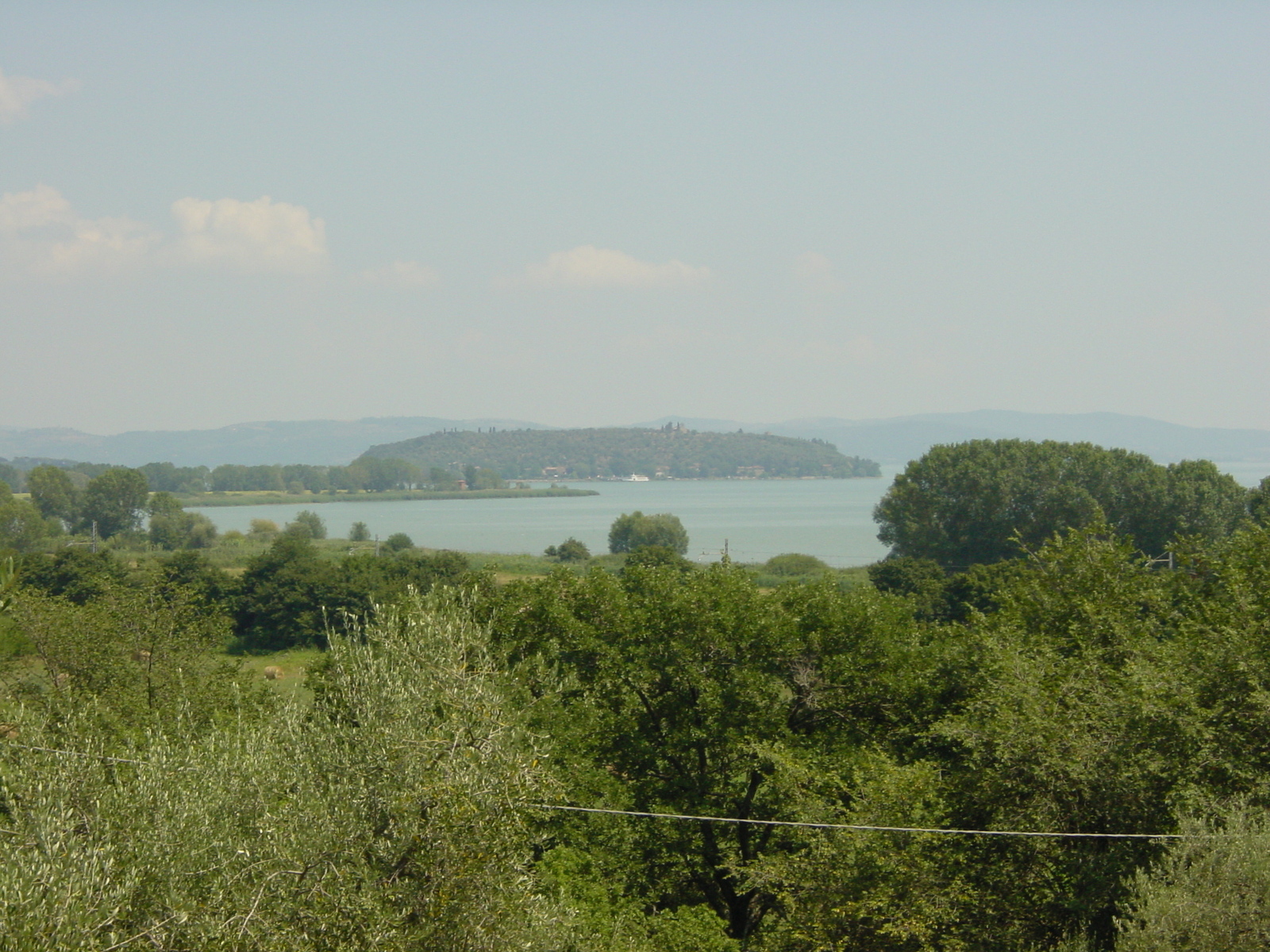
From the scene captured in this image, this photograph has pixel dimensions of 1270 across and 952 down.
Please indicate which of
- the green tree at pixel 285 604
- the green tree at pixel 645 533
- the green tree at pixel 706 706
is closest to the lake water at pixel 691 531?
the green tree at pixel 645 533

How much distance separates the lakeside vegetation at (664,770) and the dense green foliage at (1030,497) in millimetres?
52881

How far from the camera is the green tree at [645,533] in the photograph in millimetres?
98438

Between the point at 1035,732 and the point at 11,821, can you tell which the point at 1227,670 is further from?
the point at 11,821

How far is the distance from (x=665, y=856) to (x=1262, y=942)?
1001 cm

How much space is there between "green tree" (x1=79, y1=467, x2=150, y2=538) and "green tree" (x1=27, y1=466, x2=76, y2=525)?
342 centimetres

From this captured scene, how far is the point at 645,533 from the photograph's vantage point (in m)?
99.1

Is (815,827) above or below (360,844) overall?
below

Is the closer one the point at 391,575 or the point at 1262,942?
the point at 1262,942

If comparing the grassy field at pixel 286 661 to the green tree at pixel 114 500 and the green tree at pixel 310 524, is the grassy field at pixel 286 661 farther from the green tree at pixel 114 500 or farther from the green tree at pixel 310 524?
the green tree at pixel 114 500

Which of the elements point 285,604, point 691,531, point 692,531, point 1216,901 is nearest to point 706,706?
point 1216,901

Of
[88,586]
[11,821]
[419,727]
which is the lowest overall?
[88,586]

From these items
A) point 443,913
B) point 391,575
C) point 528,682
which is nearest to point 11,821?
point 443,913

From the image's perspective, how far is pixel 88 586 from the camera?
57.3m

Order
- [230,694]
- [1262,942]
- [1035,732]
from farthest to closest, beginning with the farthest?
[230,694], [1035,732], [1262,942]
